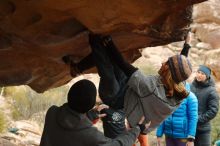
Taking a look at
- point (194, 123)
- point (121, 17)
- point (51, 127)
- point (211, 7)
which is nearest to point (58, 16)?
point (121, 17)

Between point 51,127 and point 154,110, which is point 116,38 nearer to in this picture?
point 154,110

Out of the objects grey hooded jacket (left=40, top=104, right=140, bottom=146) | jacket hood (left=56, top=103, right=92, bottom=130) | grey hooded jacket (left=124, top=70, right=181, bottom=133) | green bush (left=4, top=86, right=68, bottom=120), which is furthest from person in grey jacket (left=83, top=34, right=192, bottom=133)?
green bush (left=4, top=86, right=68, bottom=120)

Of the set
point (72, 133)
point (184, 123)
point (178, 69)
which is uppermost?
point (178, 69)

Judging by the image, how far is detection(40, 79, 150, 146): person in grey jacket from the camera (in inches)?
142

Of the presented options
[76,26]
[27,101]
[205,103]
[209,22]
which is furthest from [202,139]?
[209,22]

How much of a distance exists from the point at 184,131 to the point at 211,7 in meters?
16.9

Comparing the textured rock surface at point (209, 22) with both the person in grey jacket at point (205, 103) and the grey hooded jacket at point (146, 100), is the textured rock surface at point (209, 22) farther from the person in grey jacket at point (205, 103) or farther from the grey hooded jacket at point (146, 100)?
the grey hooded jacket at point (146, 100)

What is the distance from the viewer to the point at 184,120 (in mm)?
6445

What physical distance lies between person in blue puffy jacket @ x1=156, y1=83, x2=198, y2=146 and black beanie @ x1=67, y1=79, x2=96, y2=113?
2.85 m

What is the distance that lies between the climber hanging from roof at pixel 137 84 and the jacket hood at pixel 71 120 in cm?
70

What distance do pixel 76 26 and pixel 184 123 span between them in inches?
106

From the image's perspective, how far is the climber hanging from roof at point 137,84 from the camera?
4.19 meters

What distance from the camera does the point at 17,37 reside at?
4.53 meters

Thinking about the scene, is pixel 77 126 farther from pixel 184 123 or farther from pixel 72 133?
pixel 184 123
